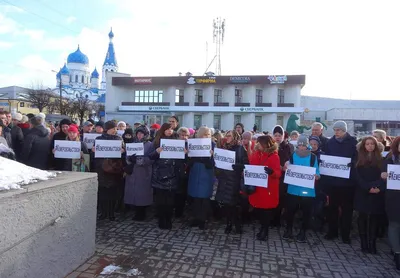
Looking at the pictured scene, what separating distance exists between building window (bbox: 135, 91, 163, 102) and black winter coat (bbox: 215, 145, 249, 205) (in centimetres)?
4155

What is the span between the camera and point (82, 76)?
300 ft

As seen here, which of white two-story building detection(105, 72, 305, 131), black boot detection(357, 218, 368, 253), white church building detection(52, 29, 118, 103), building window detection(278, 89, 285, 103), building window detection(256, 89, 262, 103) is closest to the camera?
black boot detection(357, 218, 368, 253)

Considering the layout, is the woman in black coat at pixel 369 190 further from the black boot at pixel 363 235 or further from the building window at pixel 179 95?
the building window at pixel 179 95

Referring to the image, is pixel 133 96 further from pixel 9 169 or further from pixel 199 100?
pixel 9 169

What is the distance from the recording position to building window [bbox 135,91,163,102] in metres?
46.2

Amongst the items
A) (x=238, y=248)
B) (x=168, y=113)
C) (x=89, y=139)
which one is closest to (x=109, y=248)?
(x=238, y=248)

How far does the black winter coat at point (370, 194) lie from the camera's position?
4893 millimetres

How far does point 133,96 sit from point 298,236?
4439 centimetres

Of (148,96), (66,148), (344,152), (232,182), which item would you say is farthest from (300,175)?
(148,96)

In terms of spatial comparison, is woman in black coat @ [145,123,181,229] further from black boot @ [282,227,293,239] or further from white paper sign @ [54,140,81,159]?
black boot @ [282,227,293,239]

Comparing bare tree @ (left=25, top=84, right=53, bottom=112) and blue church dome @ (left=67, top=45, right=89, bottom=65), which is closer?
bare tree @ (left=25, top=84, right=53, bottom=112)

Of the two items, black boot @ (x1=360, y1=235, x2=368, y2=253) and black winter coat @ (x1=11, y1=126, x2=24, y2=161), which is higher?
black winter coat @ (x1=11, y1=126, x2=24, y2=161)

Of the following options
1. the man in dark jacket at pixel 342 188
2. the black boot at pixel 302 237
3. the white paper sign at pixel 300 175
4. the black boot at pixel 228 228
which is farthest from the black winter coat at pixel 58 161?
the man in dark jacket at pixel 342 188

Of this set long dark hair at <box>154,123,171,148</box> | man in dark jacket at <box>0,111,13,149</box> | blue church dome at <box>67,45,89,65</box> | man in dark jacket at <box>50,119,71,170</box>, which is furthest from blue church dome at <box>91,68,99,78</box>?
long dark hair at <box>154,123,171,148</box>
